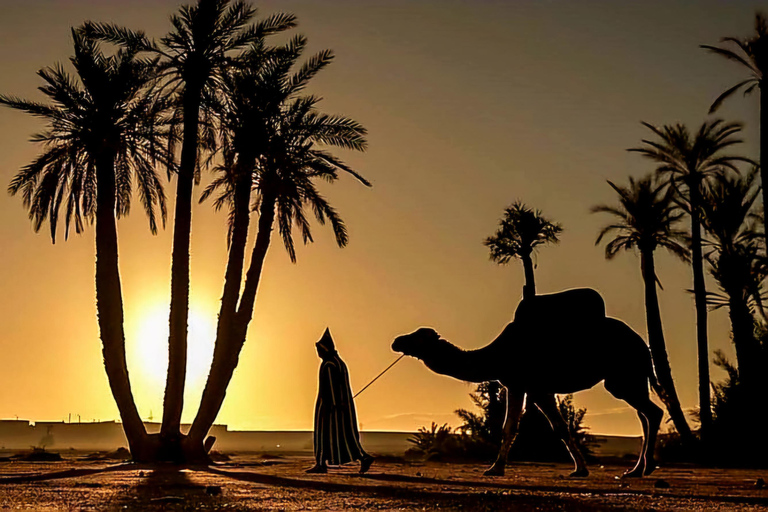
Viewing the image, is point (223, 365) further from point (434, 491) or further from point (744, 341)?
point (744, 341)

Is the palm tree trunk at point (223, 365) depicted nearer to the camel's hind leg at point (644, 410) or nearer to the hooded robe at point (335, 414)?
the hooded robe at point (335, 414)

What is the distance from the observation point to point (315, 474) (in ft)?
68.5

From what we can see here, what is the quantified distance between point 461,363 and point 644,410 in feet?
11.3

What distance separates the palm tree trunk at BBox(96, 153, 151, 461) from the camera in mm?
27406

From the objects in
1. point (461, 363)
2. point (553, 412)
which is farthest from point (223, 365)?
point (553, 412)

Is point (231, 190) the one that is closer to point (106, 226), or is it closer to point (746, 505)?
point (106, 226)

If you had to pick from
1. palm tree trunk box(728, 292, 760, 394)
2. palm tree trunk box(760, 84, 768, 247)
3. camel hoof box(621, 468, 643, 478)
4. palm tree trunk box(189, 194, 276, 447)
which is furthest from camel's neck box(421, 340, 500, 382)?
palm tree trunk box(728, 292, 760, 394)

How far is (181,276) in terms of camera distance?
27516 mm

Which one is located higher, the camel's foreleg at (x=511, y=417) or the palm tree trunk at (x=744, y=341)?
the palm tree trunk at (x=744, y=341)

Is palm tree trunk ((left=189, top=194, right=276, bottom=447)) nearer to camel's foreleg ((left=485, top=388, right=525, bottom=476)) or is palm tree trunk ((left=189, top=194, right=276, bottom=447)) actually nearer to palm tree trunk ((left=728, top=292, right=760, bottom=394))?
camel's foreleg ((left=485, top=388, right=525, bottom=476))

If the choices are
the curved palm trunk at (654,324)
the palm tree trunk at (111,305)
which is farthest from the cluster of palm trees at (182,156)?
the curved palm trunk at (654,324)

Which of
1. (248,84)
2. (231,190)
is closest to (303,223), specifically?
(231,190)

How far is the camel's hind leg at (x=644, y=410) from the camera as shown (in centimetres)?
1998

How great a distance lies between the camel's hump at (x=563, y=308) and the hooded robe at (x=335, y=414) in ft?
11.4
